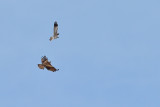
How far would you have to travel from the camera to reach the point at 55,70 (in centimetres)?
8475

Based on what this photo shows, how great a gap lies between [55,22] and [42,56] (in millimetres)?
6634

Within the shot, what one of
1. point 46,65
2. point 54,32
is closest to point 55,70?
point 46,65

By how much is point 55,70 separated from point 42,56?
3.55 metres

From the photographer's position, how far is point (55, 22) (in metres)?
82.1

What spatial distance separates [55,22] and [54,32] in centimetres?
180

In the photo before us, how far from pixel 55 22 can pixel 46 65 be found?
7.96m

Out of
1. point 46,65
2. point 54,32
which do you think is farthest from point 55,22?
point 46,65

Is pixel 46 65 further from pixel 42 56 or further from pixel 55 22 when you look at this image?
pixel 55 22

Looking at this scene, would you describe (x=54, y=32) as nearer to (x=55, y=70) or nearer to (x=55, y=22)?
(x=55, y=22)

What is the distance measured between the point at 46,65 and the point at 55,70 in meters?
2.02

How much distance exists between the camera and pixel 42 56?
8375 cm

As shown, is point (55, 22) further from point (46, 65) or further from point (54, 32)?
point (46, 65)

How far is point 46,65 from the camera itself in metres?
83.9

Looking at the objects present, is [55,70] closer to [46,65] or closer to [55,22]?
[46,65]
